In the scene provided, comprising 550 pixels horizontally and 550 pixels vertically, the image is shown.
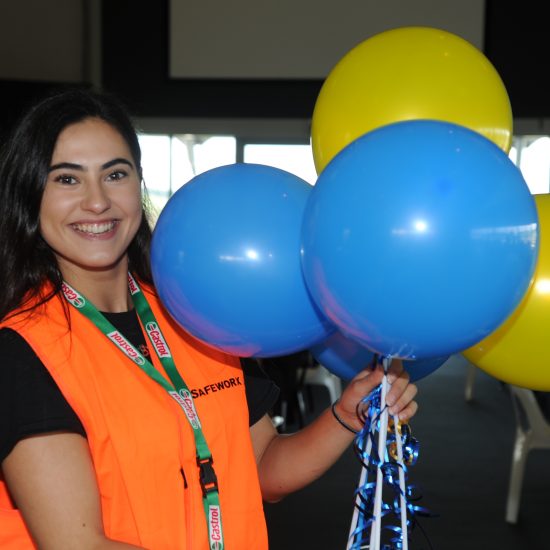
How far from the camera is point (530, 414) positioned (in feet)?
12.5

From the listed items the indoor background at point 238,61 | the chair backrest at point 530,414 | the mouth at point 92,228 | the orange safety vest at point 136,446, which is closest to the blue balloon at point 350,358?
the orange safety vest at point 136,446

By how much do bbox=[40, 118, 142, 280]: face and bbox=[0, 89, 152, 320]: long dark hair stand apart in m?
0.02

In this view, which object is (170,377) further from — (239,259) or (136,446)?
(239,259)

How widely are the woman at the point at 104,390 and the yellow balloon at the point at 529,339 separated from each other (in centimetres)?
17

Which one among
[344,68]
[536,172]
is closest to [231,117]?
[536,172]

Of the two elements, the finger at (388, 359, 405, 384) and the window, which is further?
the window

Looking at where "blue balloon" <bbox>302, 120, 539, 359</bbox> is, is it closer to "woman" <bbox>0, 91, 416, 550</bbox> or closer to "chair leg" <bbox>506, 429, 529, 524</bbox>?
"woman" <bbox>0, 91, 416, 550</bbox>

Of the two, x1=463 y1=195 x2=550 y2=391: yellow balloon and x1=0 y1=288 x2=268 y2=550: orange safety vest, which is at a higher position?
x1=463 y1=195 x2=550 y2=391: yellow balloon

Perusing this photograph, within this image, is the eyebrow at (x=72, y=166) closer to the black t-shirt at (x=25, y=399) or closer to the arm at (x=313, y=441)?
the black t-shirt at (x=25, y=399)

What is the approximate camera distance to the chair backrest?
149 inches

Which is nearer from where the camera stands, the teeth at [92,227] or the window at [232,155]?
the teeth at [92,227]

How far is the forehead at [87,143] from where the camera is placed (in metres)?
1.31

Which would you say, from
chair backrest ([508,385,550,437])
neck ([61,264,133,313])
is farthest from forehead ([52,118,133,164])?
chair backrest ([508,385,550,437])

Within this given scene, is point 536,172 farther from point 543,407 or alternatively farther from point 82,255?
point 82,255
